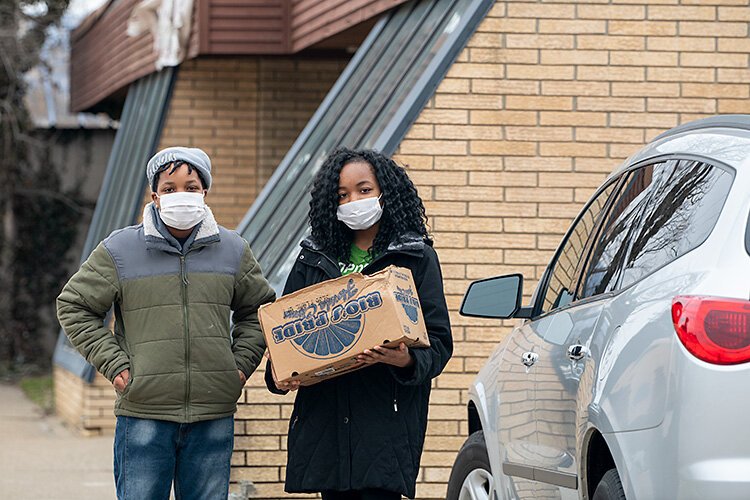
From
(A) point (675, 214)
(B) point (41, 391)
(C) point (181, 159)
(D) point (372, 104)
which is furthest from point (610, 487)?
(B) point (41, 391)

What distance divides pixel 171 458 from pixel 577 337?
145 cm

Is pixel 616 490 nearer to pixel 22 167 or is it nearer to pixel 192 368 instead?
pixel 192 368

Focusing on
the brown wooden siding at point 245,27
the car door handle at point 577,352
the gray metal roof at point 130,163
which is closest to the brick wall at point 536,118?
the car door handle at point 577,352

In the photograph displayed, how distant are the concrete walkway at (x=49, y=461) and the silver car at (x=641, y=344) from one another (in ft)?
15.2

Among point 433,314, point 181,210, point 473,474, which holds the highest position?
point 181,210

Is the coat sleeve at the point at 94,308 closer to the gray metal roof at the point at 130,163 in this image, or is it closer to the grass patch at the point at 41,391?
the gray metal roof at the point at 130,163

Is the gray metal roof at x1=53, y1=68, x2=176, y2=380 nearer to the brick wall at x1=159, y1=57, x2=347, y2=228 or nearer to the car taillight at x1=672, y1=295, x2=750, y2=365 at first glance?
the brick wall at x1=159, y1=57, x2=347, y2=228

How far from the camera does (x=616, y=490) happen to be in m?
3.23

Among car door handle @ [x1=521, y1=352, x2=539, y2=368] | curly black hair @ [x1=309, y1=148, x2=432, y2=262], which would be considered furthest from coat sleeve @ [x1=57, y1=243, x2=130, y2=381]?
car door handle @ [x1=521, y1=352, x2=539, y2=368]

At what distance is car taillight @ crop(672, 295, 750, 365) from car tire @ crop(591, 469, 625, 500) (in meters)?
0.50

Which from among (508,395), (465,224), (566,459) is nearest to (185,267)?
(508,395)

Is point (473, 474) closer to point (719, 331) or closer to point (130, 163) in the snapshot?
point (719, 331)

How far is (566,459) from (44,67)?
611 inches

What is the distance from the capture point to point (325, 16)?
1001cm
